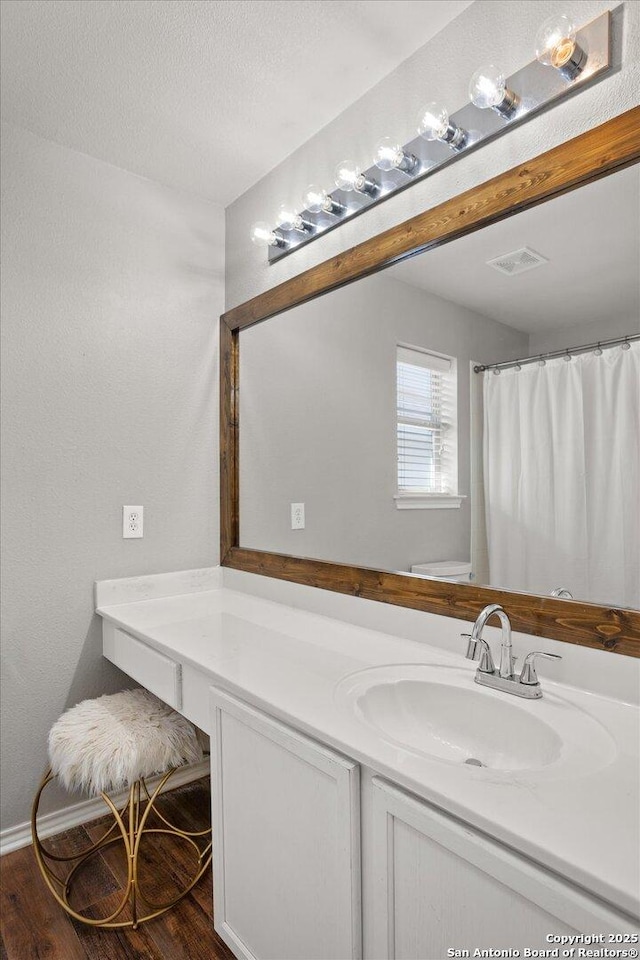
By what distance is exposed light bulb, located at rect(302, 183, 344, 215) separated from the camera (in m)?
1.68

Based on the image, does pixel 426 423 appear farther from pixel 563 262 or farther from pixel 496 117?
pixel 496 117

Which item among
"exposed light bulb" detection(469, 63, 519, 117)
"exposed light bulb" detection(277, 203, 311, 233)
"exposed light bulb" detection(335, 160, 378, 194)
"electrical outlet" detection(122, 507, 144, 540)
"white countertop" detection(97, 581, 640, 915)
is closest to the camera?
"white countertop" detection(97, 581, 640, 915)

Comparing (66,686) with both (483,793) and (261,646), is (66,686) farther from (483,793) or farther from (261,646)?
(483,793)

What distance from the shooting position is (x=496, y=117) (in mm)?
1259

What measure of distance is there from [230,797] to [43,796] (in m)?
1.00

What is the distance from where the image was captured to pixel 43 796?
180 cm

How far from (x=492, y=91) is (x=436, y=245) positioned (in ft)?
1.11

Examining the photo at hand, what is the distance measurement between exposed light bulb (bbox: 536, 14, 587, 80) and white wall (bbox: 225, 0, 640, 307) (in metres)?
0.05

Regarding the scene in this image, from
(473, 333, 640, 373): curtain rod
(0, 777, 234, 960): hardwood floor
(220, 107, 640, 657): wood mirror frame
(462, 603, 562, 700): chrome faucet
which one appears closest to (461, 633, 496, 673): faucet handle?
(462, 603, 562, 700): chrome faucet

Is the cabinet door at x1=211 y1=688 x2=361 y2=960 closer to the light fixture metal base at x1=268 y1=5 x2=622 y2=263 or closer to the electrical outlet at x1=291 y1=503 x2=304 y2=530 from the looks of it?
the electrical outlet at x1=291 y1=503 x2=304 y2=530

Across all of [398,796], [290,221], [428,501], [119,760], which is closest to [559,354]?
[428,501]

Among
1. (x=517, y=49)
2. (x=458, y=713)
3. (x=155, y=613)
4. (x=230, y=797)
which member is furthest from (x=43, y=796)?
(x=517, y=49)

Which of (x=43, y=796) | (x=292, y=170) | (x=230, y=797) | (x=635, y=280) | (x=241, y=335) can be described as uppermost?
(x=292, y=170)

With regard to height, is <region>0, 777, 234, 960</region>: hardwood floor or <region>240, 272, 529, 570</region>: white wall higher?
<region>240, 272, 529, 570</region>: white wall
